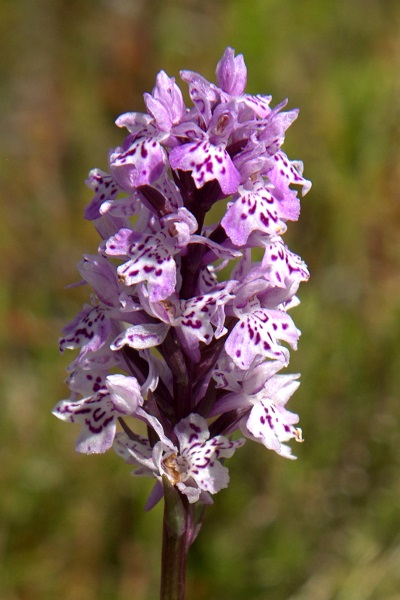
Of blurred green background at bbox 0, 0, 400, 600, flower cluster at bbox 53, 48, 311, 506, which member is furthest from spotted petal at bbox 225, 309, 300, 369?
blurred green background at bbox 0, 0, 400, 600

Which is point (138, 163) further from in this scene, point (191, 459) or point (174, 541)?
point (174, 541)

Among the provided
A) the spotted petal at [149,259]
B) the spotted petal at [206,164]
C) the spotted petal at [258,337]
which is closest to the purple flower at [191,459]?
the spotted petal at [258,337]

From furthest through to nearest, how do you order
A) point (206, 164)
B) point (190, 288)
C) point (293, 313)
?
point (293, 313) < point (190, 288) < point (206, 164)

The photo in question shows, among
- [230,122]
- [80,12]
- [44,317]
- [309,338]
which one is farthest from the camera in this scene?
[80,12]

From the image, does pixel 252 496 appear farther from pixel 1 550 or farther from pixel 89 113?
pixel 89 113

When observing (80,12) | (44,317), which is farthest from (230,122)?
(80,12)

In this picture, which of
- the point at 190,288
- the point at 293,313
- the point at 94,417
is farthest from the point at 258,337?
the point at 293,313

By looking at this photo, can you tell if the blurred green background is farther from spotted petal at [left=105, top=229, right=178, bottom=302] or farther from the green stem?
spotted petal at [left=105, top=229, right=178, bottom=302]
